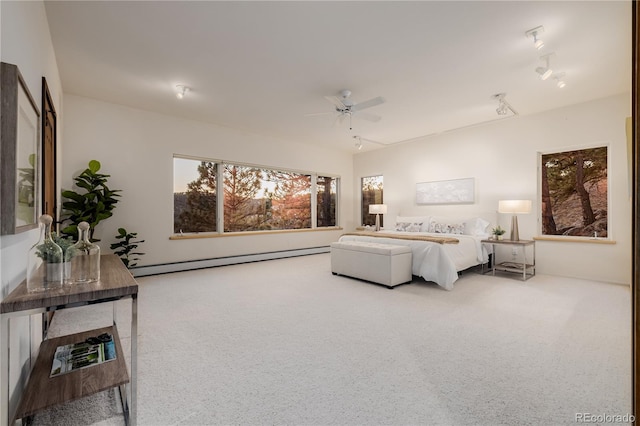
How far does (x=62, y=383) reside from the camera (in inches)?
57.4

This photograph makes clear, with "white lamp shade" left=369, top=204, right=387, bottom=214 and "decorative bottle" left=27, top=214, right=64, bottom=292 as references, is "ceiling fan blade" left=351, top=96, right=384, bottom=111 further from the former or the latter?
"white lamp shade" left=369, top=204, right=387, bottom=214

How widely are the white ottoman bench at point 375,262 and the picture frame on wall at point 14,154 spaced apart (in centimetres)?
352

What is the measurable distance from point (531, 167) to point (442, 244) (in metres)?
2.40

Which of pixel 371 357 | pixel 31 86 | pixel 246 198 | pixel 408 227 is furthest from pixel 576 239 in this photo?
pixel 31 86

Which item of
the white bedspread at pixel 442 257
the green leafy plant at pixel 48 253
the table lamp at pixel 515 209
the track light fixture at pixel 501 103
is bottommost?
the white bedspread at pixel 442 257

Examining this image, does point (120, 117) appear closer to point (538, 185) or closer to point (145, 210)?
point (145, 210)

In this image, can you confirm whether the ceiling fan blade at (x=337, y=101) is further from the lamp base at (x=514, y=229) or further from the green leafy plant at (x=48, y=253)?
the lamp base at (x=514, y=229)

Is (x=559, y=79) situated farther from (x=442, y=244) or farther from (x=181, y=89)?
(x=181, y=89)

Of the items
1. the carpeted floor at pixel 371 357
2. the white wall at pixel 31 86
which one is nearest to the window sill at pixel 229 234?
the carpeted floor at pixel 371 357

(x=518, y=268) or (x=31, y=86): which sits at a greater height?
(x=31, y=86)

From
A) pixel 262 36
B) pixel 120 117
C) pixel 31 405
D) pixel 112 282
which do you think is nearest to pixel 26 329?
pixel 31 405

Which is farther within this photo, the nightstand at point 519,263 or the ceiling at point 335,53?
the nightstand at point 519,263

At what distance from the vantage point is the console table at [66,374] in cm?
118

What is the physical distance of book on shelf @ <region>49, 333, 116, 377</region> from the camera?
5.23ft
